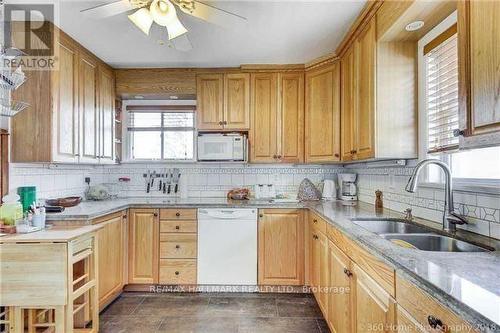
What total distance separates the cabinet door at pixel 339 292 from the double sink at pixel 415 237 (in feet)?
0.89

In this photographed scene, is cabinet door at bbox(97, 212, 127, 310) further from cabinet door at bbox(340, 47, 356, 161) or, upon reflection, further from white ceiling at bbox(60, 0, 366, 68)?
cabinet door at bbox(340, 47, 356, 161)

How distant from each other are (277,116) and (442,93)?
168 centimetres

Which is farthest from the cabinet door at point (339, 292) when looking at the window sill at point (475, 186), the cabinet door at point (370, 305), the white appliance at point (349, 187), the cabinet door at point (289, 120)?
the cabinet door at point (289, 120)

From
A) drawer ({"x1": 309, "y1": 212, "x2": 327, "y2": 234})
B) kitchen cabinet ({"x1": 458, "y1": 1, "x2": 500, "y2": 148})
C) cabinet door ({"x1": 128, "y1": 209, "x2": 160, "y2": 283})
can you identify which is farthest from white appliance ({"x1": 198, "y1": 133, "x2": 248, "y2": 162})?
kitchen cabinet ({"x1": 458, "y1": 1, "x2": 500, "y2": 148})

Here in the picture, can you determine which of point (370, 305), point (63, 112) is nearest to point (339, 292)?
point (370, 305)

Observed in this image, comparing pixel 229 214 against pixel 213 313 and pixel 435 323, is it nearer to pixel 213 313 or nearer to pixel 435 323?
pixel 213 313

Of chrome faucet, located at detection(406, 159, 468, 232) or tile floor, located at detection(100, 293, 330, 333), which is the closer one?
chrome faucet, located at detection(406, 159, 468, 232)

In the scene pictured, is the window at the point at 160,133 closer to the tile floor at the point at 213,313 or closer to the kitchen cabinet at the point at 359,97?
the tile floor at the point at 213,313

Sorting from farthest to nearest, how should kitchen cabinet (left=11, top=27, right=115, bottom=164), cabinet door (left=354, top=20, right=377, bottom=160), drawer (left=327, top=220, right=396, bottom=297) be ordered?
kitchen cabinet (left=11, top=27, right=115, bottom=164)
cabinet door (left=354, top=20, right=377, bottom=160)
drawer (left=327, top=220, right=396, bottom=297)

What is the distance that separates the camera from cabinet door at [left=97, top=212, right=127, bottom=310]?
97.8 inches

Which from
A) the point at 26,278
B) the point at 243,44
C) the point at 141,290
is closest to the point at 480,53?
the point at 243,44

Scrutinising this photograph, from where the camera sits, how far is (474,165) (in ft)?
5.16

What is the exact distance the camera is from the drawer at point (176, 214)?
115 inches

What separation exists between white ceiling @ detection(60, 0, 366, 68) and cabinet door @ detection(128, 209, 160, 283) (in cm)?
160
